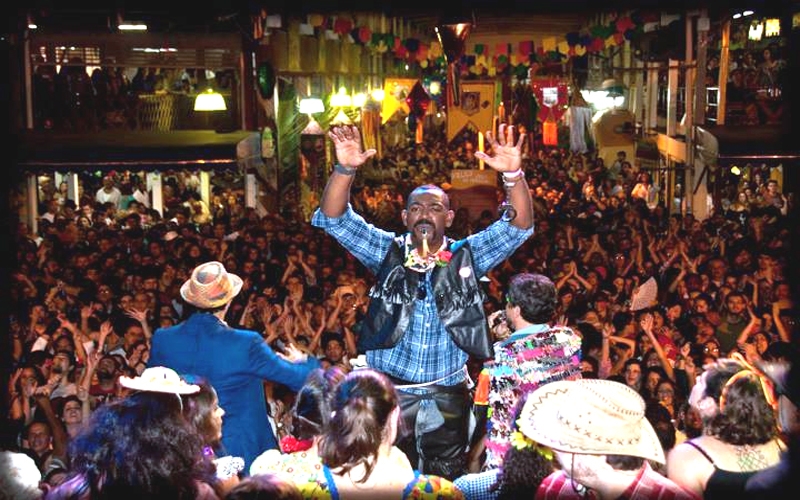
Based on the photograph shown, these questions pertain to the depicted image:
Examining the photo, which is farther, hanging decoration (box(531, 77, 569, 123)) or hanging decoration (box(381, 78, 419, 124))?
hanging decoration (box(381, 78, 419, 124))

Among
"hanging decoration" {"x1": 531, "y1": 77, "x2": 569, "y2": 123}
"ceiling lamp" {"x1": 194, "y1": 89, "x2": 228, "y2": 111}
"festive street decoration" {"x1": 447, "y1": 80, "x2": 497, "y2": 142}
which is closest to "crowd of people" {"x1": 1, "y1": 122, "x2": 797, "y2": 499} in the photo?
"ceiling lamp" {"x1": 194, "y1": 89, "x2": 228, "y2": 111}

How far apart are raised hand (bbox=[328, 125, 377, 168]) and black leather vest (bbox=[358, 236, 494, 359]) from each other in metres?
0.50

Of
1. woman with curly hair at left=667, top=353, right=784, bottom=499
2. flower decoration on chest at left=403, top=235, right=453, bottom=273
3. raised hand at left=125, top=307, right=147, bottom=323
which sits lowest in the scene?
raised hand at left=125, top=307, right=147, bottom=323

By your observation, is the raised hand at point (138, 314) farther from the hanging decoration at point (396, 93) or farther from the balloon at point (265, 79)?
the hanging decoration at point (396, 93)

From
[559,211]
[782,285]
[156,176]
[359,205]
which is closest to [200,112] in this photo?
[156,176]

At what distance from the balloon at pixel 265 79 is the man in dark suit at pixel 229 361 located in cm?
1355

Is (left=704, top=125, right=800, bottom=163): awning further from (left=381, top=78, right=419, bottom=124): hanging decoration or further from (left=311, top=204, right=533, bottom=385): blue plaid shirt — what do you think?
(left=381, top=78, right=419, bottom=124): hanging decoration

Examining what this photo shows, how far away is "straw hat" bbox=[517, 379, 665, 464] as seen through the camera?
3266 millimetres

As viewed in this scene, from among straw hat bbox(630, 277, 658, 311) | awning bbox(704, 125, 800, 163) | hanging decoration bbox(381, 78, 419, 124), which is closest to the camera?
straw hat bbox(630, 277, 658, 311)

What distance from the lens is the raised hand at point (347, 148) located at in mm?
4921

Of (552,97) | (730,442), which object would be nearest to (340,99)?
(552,97)

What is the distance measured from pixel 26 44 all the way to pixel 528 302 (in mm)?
12299

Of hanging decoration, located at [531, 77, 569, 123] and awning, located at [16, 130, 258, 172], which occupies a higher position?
hanging decoration, located at [531, 77, 569, 123]

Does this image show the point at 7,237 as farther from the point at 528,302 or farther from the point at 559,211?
the point at 559,211
